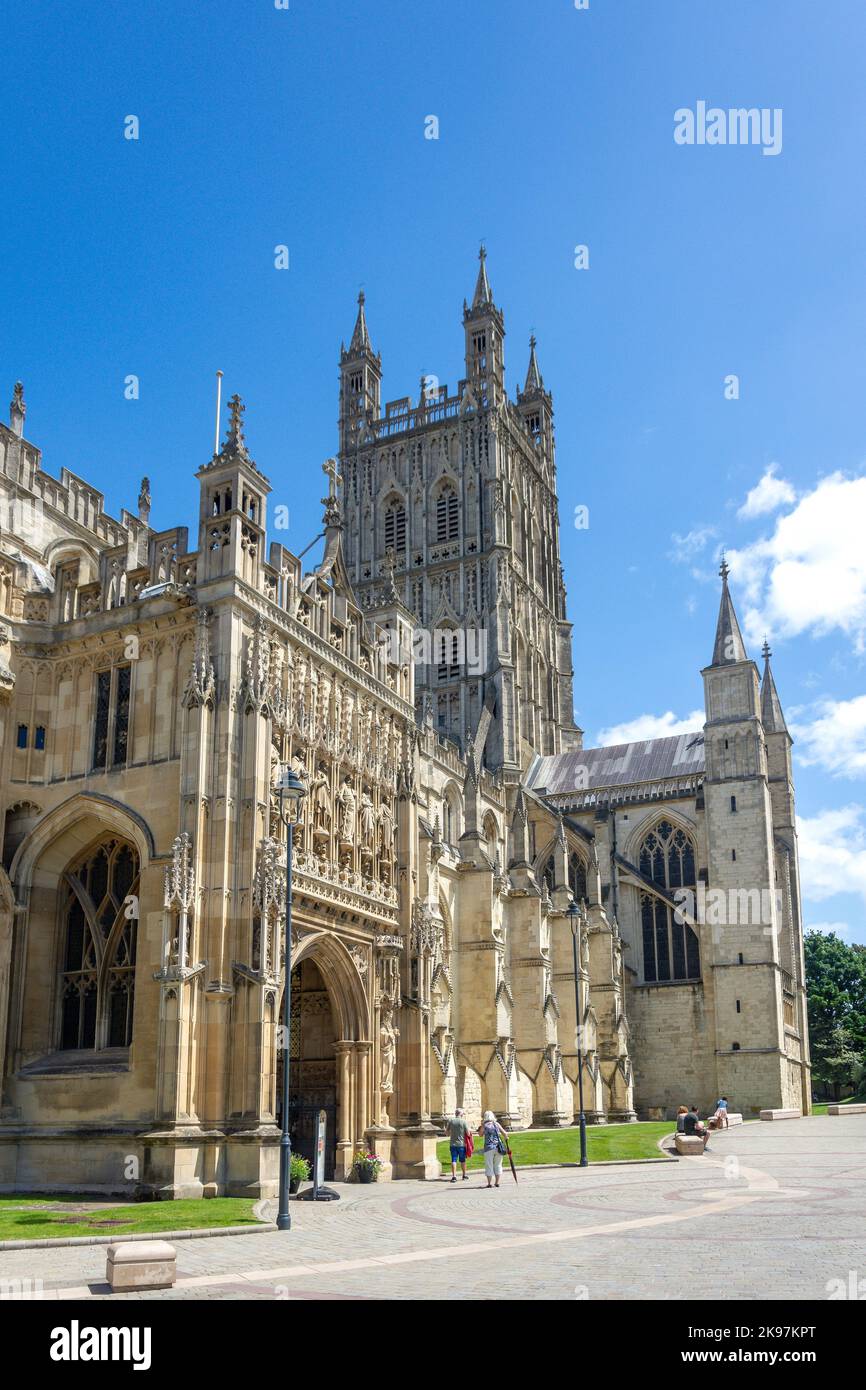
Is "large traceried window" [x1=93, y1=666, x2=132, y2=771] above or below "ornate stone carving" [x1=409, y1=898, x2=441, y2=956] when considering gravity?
above

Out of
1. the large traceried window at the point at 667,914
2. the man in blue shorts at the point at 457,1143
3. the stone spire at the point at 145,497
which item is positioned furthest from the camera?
the large traceried window at the point at 667,914

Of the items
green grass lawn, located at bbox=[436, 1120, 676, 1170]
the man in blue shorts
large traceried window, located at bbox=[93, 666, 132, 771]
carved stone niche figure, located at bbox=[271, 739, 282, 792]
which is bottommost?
green grass lawn, located at bbox=[436, 1120, 676, 1170]

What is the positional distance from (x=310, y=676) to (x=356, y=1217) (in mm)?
13228

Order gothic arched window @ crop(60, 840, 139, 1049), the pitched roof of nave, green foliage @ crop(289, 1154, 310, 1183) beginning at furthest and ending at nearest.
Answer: the pitched roof of nave < gothic arched window @ crop(60, 840, 139, 1049) < green foliage @ crop(289, 1154, 310, 1183)

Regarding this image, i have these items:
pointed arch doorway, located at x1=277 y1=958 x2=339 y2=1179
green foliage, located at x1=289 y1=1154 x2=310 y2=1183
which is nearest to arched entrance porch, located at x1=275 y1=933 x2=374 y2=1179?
pointed arch doorway, located at x1=277 y1=958 x2=339 y2=1179

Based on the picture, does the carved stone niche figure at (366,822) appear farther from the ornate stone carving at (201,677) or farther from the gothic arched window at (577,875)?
the gothic arched window at (577,875)

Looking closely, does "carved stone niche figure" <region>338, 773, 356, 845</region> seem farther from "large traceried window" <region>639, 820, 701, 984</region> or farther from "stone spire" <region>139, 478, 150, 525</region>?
"large traceried window" <region>639, 820, 701, 984</region>

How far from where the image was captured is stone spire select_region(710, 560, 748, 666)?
2490 inches

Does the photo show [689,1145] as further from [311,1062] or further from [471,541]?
[471,541]

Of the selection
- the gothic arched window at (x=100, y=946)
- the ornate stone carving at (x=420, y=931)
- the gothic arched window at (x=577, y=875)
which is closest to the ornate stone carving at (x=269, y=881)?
the gothic arched window at (x=100, y=946)

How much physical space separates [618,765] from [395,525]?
69.7 ft

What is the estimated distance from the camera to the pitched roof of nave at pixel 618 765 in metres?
69.2

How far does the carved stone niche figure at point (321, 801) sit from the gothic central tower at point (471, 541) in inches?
1470

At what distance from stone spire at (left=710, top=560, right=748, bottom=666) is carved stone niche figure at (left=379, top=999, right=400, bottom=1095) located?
1481 inches
